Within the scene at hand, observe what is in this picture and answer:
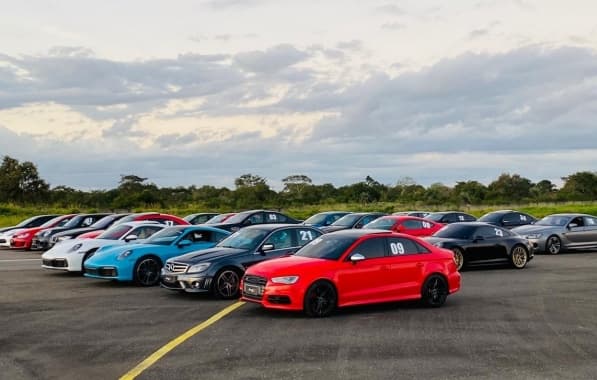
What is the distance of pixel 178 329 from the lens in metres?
11.3

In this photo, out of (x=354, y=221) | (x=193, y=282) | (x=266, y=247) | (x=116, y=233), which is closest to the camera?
(x=193, y=282)

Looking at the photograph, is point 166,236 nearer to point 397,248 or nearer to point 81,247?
point 81,247

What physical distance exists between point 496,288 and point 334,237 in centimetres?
477

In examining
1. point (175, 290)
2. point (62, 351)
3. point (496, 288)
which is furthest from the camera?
point (496, 288)

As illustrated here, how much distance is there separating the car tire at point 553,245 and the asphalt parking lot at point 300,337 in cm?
1030

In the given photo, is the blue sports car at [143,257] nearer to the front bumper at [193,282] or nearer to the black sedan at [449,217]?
the front bumper at [193,282]

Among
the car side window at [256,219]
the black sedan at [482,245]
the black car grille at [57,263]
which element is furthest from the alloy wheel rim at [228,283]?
the car side window at [256,219]

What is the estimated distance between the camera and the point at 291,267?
12484 mm

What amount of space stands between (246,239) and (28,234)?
18665mm

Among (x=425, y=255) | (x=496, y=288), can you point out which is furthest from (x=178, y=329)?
(x=496, y=288)

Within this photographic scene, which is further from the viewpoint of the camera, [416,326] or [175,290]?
[175,290]

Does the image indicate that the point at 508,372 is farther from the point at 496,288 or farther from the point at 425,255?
the point at 496,288

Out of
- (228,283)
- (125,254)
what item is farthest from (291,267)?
(125,254)

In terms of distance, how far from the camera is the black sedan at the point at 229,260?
47.9ft
